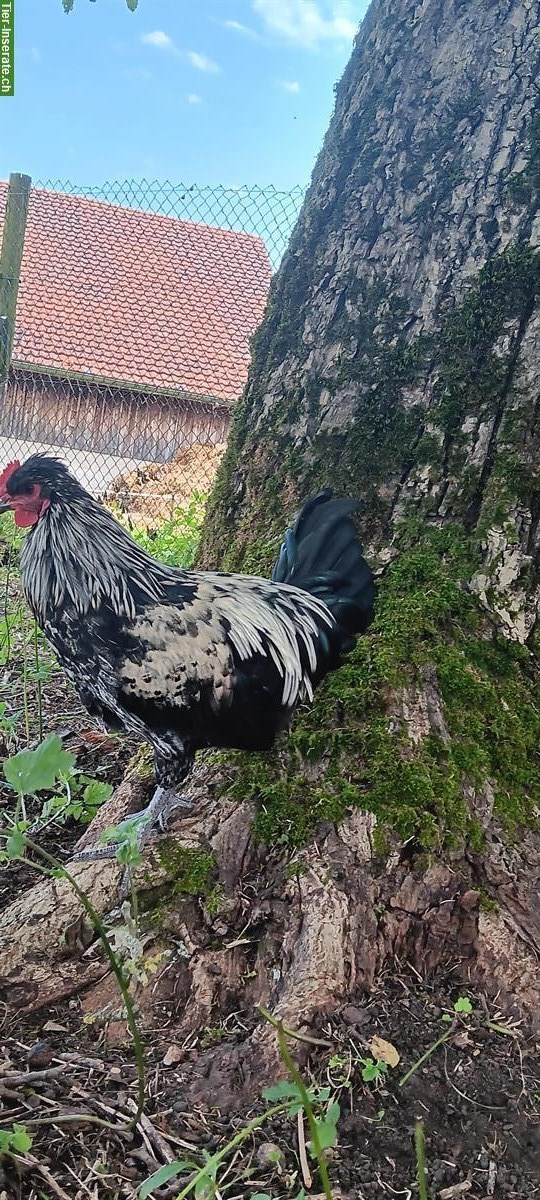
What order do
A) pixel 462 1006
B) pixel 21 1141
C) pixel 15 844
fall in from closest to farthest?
1. pixel 15 844
2. pixel 21 1141
3. pixel 462 1006

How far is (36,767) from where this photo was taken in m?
1.41

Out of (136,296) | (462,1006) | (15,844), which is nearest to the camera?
(15,844)

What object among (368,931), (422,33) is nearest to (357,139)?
(422,33)

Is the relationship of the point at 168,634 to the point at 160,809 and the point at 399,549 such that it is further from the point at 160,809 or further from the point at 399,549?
the point at 399,549

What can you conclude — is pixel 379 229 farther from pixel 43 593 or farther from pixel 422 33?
pixel 43 593

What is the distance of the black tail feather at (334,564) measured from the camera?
272cm

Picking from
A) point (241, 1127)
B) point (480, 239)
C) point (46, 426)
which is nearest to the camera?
point (241, 1127)

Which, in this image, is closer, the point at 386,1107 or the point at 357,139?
the point at 386,1107

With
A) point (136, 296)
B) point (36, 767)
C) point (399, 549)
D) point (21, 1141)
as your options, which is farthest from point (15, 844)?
point (136, 296)

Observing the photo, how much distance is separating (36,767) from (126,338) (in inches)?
448

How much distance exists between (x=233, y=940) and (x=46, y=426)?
25.4 feet

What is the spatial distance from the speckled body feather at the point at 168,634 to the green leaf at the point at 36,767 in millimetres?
930

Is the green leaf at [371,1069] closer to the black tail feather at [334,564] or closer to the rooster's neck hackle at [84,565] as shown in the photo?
the black tail feather at [334,564]

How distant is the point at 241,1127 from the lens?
5.79 feet
